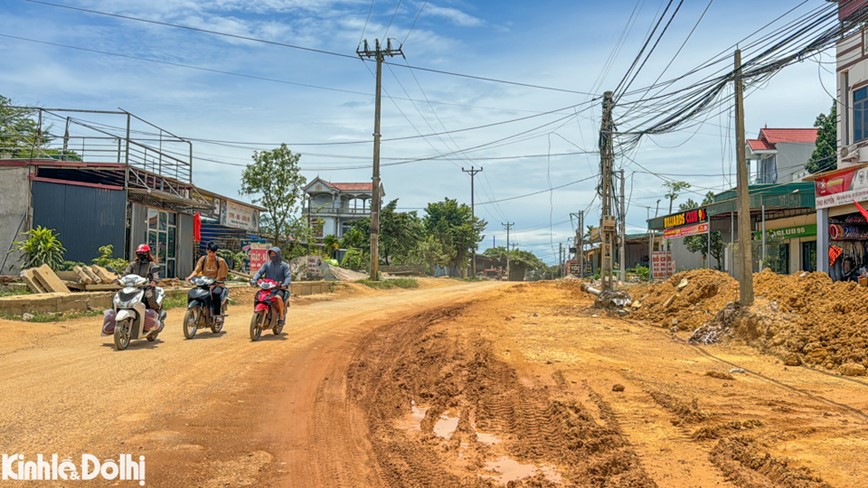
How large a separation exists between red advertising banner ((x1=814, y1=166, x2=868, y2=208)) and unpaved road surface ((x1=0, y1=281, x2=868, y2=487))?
11.5 meters

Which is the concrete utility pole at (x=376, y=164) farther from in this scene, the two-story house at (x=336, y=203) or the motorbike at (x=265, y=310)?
the two-story house at (x=336, y=203)

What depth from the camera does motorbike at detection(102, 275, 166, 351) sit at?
957 cm

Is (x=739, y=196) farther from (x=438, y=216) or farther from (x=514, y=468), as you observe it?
(x=438, y=216)

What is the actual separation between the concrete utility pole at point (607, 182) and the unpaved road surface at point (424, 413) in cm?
1282

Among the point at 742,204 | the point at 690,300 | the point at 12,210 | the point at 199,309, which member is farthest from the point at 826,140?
the point at 12,210

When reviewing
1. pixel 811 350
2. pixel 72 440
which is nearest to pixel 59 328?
pixel 72 440

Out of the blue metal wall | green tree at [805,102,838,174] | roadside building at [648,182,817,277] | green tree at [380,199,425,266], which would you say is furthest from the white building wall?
green tree at [805,102,838,174]

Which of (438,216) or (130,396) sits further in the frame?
(438,216)

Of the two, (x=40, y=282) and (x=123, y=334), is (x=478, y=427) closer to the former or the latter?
(x=123, y=334)

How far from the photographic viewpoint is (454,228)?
70.0 m

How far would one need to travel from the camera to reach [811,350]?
1064 centimetres

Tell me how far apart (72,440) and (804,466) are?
5776 millimetres

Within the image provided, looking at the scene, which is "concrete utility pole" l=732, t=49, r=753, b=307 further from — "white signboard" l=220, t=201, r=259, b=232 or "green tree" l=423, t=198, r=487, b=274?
"green tree" l=423, t=198, r=487, b=274

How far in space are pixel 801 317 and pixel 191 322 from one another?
1114cm
